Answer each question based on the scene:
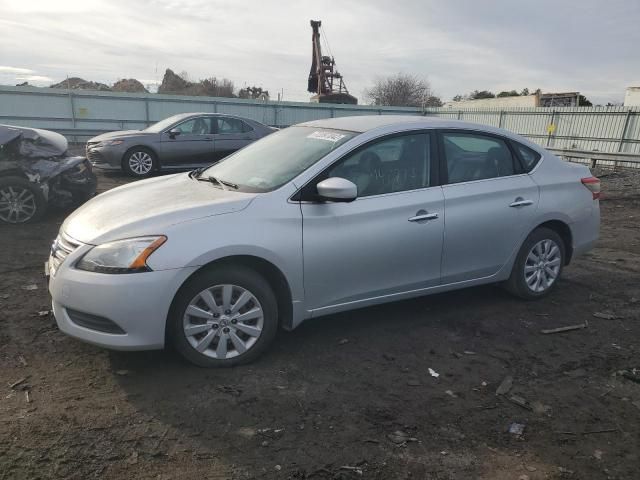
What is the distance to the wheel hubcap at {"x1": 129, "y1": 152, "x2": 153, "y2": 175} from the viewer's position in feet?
38.2

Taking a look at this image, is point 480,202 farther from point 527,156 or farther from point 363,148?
point 363,148

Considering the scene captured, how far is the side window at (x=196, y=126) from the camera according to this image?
12000 mm

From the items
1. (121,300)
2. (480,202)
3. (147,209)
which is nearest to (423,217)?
(480,202)

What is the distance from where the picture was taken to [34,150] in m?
7.50

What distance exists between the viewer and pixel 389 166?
4.14 m

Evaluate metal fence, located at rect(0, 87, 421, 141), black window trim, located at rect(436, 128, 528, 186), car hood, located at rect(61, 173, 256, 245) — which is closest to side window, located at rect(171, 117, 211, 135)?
car hood, located at rect(61, 173, 256, 245)

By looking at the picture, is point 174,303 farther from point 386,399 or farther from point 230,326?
point 386,399

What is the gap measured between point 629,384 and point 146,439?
3.16 metres

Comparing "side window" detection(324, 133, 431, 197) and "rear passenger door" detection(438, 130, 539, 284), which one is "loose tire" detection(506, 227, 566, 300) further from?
"side window" detection(324, 133, 431, 197)

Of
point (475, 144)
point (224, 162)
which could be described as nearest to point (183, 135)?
point (224, 162)

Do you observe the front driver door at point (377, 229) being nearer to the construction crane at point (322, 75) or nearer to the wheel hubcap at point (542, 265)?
the wheel hubcap at point (542, 265)

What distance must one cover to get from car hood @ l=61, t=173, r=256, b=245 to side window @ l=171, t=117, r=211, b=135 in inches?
322

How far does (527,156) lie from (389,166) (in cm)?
162

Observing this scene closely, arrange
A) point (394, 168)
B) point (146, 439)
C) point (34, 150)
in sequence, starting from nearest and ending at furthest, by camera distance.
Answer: point (146, 439)
point (394, 168)
point (34, 150)
